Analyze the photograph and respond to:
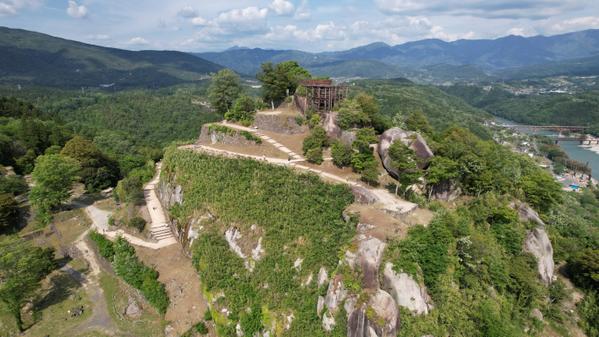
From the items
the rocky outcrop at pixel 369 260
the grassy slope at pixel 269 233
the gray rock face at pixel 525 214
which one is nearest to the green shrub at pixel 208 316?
the grassy slope at pixel 269 233

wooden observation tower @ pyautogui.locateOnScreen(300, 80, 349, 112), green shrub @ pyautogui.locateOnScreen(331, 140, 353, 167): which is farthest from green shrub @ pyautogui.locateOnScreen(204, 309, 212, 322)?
wooden observation tower @ pyautogui.locateOnScreen(300, 80, 349, 112)

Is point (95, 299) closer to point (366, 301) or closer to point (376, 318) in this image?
point (366, 301)

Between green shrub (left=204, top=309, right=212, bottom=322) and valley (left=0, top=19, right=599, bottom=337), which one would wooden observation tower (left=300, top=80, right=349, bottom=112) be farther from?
green shrub (left=204, top=309, right=212, bottom=322)

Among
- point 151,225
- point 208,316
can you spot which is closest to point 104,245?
point 151,225

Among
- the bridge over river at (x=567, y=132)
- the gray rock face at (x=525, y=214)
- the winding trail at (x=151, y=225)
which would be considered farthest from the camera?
the bridge over river at (x=567, y=132)

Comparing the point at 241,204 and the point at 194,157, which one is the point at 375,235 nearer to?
the point at 241,204

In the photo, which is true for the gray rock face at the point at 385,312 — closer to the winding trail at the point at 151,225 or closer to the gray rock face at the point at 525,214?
the gray rock face at the point at 525,214
